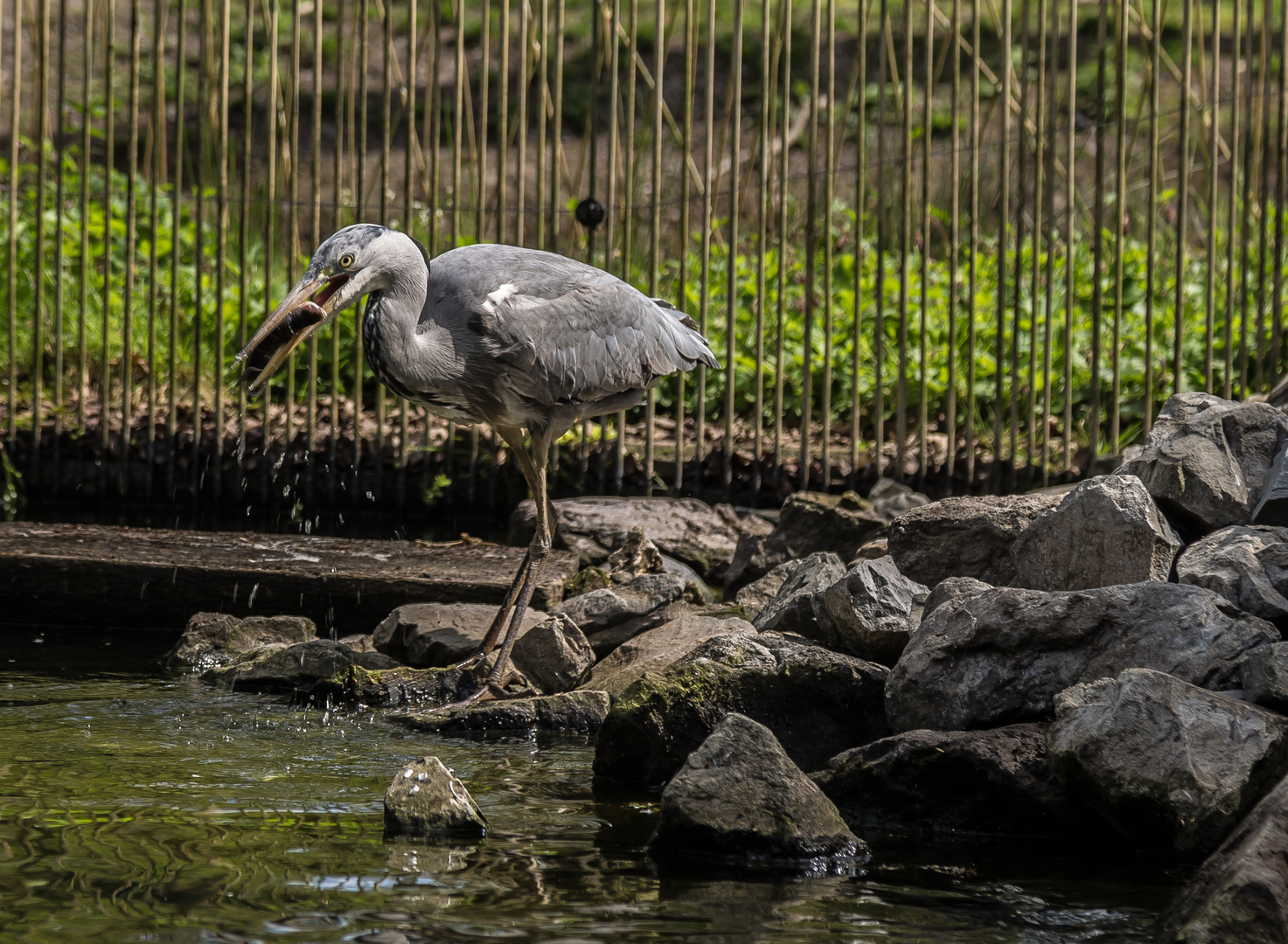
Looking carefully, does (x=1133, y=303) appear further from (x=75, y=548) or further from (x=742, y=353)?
(x=75, y=548)

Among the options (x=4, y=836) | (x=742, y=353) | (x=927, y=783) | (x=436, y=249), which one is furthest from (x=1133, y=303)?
(x=4, y=836)

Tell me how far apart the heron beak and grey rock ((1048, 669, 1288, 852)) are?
2.23 m

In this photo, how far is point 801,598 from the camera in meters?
3.96

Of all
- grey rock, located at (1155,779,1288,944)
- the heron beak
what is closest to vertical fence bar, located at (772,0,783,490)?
the heron beak

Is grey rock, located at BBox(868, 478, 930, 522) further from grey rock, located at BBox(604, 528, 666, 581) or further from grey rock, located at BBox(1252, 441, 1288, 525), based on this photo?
grey rock, located at BBox(1252, 441, 1288, 525)

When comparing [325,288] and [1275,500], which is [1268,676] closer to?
[1275,500]

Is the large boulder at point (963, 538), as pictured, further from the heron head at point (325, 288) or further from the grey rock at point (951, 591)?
the heron head at point (325, 288)

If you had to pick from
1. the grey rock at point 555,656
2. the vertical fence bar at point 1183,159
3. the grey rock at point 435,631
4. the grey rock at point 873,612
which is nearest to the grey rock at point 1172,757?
the grey rock at point 873,612

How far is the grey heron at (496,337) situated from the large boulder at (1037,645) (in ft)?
4.57

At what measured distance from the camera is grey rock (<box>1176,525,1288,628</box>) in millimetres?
3307

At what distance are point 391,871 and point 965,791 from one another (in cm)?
120

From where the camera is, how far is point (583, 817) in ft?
9.79

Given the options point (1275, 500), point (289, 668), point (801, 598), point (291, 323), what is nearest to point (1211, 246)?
point (1275, 500)

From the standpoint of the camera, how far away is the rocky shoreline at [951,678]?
272 centimetres
